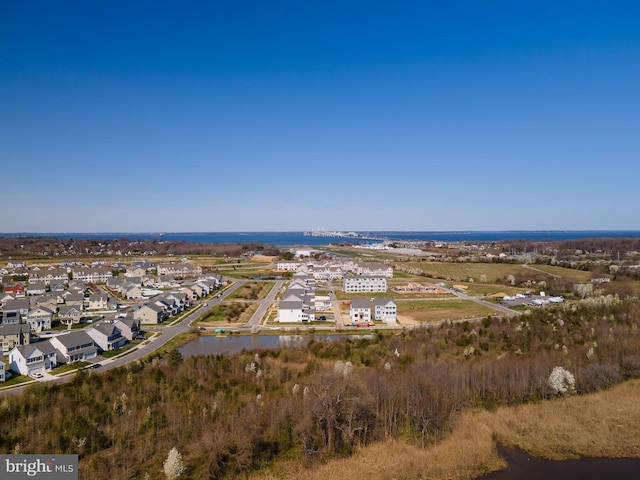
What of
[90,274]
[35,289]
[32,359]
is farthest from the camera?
[90,274]

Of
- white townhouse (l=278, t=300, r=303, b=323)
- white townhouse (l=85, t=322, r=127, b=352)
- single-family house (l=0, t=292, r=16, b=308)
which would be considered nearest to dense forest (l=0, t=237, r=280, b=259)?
single-family house (l=0, t=292, r=16, b=308)

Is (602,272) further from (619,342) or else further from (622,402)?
(622,402)

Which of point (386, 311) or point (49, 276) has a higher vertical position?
point (49, 276)

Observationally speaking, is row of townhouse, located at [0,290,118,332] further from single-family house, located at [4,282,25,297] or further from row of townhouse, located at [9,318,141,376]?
single-family house, located at [4,282,25,297]

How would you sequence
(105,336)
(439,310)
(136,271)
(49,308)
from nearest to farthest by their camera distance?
1. (105,336)
2. (49,308)
3. (439,310)
4. (136,271)

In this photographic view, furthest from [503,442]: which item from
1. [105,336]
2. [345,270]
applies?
[345,270]

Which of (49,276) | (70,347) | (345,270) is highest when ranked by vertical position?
(49,276)

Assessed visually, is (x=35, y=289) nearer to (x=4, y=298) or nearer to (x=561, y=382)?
(x=4, y=298)
